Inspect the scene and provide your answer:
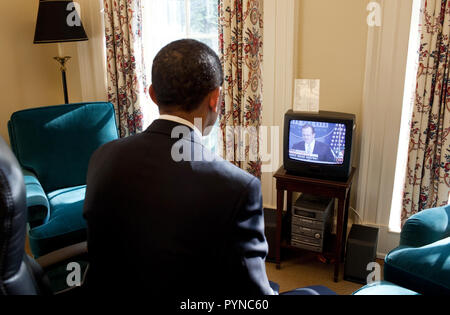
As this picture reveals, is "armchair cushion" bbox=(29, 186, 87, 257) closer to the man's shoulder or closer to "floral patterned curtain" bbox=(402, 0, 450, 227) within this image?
the man's shoulder

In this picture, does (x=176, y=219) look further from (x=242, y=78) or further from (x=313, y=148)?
(x=242, y=78)

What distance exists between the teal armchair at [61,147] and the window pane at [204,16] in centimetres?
89

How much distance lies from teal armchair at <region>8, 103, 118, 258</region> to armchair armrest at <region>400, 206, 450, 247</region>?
1.71 meters

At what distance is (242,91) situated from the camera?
2.84 meters

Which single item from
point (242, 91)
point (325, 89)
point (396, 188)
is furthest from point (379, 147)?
point (242, 91)

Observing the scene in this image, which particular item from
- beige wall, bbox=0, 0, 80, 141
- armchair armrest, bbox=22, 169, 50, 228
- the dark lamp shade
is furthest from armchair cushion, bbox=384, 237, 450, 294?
beige wall, bbox=0, 0, 80, 141

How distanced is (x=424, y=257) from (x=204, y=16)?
2.22 m

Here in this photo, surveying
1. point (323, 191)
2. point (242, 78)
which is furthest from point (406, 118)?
point (242, 78)

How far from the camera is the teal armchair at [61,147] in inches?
97.5

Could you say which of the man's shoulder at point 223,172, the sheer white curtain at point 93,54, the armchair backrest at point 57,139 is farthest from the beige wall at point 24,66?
the man's shoulder at point 223,172

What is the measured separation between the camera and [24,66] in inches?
132

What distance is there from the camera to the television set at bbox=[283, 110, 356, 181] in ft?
7.73

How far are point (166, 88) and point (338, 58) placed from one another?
5.95 feet
